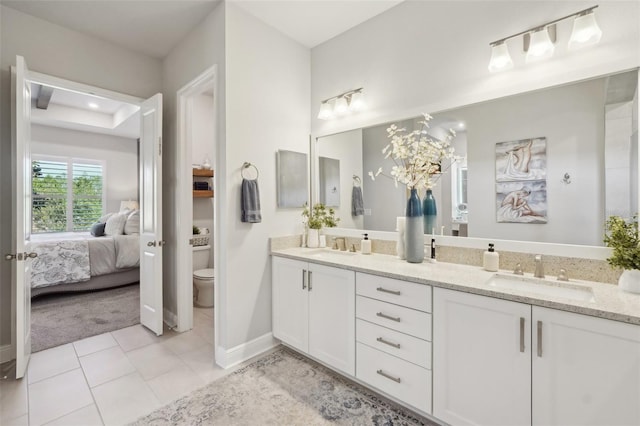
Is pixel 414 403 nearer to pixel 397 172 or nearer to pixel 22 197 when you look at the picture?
pixel 397 172

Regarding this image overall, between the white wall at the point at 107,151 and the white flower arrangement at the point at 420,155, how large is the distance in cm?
662

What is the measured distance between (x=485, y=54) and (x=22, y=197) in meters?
3.33

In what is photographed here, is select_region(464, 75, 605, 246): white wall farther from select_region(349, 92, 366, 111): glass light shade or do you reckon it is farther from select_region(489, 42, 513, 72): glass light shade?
select_region(349, 92, 366, 111): glass light shade

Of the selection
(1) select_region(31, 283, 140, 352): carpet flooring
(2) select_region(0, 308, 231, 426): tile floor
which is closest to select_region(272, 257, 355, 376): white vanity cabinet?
(2) select_region(0, 308, 231, 426): tile floor

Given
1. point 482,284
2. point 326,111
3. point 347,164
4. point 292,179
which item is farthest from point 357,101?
point 482,284

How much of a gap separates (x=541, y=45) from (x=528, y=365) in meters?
1.66

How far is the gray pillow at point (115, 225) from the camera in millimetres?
4742

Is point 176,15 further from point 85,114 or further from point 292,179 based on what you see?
point 85,114

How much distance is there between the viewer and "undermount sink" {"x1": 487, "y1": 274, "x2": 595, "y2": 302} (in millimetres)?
1414

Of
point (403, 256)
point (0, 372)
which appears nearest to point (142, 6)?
point (403, 256)

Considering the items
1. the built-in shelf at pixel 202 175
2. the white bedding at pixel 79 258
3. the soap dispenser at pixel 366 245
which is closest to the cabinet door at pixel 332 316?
the soap dispenser at pixel 366 245

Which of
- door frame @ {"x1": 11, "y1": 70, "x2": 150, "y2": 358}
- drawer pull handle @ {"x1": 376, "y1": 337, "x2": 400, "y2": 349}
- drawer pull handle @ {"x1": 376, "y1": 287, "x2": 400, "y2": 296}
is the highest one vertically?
door frame @ {"x1": 11, "y1": 70, "x2": 150, "y2": 358}

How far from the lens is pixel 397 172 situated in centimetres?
215

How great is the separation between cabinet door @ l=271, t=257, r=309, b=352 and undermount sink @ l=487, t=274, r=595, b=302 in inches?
50.4
